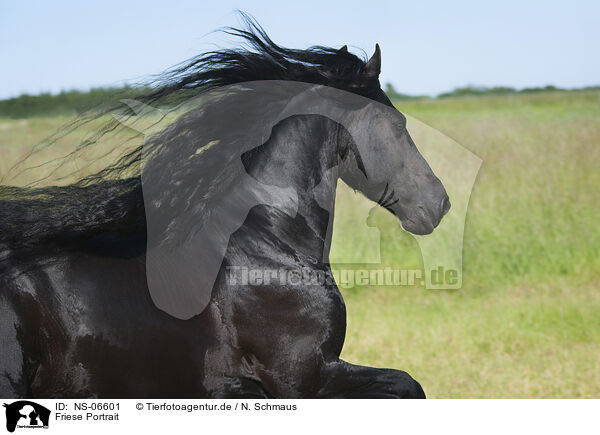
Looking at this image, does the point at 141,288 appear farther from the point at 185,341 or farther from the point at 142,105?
the point at 142,105

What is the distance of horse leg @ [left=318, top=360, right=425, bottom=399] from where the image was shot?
2799 millimetres

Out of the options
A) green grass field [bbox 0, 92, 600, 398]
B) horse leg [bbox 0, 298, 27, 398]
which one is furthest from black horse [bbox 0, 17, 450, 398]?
green grass field [bbox 0, 92, 600, 398]

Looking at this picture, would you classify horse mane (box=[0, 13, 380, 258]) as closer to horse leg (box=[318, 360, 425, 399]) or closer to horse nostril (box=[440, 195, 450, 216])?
horse nostril (box=[440, 195, 450, 216])

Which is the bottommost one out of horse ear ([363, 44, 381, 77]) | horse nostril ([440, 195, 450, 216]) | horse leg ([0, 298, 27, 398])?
horse leg ([0, 298, 27, 398])

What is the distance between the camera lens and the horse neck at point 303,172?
2918 millimetres

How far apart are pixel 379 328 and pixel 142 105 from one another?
13.2 feet

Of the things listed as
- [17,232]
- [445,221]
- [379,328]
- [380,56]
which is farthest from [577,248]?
[17,232]

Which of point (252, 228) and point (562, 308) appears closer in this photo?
point (252, 228)

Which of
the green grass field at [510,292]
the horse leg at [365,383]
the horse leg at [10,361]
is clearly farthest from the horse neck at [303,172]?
the green grass field at [510,292]

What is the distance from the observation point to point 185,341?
8.59 ft
